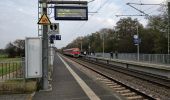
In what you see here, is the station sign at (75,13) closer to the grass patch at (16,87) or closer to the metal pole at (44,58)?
the metal pole at (44,58)

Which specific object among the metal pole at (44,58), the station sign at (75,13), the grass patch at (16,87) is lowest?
the grass patch at (16,87)

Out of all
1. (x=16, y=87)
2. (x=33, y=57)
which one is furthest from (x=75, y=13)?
(x=16, y=87)

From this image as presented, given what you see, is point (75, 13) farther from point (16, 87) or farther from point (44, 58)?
point (16, 87)

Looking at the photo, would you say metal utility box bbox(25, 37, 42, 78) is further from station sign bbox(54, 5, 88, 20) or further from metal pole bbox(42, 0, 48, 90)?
station sign bbox(54, 5, 88, 20)

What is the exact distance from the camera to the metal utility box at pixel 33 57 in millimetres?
15438

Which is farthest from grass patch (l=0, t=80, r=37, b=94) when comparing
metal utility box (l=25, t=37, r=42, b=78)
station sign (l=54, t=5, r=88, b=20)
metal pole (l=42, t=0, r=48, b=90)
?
station sign (l=54, t=5, r=88, b=20)

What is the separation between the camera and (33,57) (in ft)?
51.2

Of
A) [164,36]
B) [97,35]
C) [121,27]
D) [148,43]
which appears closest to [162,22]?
[164,36]

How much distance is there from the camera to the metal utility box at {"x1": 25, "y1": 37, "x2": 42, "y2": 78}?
15438 mm

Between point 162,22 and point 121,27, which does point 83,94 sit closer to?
point 162,22

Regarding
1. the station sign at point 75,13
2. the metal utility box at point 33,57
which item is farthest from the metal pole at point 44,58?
the station sign at point 75,13

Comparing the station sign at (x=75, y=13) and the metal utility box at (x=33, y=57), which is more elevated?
the station sign at (x=75, y=13)

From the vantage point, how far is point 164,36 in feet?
225

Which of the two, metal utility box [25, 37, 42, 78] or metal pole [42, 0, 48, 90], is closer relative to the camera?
metal utility box [25, 37, 42, 78]
